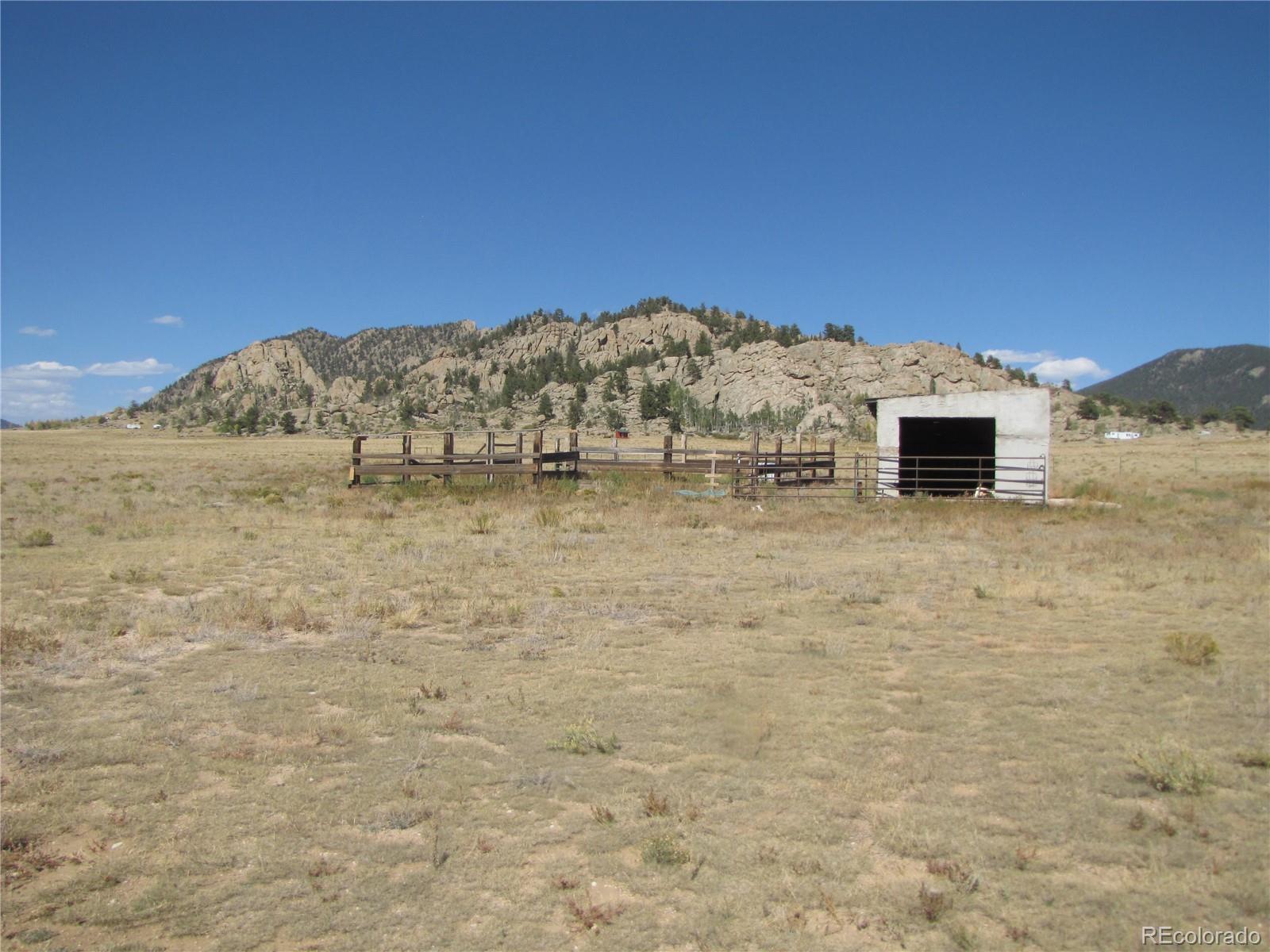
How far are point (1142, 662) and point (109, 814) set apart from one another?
324 inches

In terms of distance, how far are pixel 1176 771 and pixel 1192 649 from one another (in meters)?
3.19

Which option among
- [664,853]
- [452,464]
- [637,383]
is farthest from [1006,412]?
[637,383]

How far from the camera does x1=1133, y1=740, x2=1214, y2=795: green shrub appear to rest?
4.66 m

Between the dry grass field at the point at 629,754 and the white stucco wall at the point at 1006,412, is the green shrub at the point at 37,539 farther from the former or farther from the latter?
the white stucco wall at the point at 1006,412

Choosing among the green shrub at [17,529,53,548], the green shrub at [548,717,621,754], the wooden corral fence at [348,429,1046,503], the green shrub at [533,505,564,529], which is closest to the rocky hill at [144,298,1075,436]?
the wooden corral fence at [348,429,1046,503]

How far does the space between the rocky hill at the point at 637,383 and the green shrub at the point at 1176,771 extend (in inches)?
3447

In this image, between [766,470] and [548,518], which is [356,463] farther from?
[766,470]

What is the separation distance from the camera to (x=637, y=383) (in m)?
130

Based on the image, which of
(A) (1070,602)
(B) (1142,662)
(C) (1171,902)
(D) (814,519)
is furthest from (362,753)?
(D) (814,519)

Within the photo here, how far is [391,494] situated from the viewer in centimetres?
2181

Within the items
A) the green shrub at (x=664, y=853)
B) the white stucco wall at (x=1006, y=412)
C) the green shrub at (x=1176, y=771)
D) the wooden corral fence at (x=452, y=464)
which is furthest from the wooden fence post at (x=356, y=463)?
the green shrub at (x=1176, y=771)

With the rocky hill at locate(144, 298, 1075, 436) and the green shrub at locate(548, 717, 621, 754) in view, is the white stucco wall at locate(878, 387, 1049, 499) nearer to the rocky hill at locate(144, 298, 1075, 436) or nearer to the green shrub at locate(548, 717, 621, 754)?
the green shrub at locate(548, 717, 621, 754)

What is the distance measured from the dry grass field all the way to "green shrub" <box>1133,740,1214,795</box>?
0.7 inches

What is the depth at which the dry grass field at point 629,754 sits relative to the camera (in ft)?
11.8
